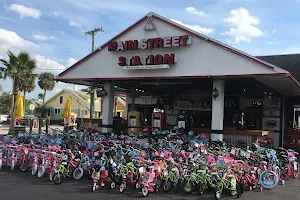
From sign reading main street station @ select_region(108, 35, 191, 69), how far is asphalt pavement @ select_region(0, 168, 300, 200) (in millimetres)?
5631

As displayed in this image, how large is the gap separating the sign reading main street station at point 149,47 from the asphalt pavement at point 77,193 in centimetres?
563

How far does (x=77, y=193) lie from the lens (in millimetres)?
6582

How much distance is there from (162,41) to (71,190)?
690 centimetres

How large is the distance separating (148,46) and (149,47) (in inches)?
2.3

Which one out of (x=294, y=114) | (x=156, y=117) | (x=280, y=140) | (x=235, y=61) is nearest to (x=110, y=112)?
(x=156, y=117)

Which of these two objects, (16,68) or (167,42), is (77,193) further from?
(16,68)

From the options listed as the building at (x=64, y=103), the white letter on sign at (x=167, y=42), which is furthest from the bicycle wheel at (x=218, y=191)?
the building at (x=64, y=103)

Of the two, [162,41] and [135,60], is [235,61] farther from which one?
[135,60]

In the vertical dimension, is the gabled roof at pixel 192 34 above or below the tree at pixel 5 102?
above

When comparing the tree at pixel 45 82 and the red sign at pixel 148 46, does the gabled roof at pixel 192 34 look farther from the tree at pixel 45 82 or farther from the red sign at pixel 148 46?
the tree at pixel 45 82

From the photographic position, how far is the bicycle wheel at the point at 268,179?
23.0 ft

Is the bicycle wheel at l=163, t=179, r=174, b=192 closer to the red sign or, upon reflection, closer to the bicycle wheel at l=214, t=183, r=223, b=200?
the bicycle wheel at l=214, t=183, r=223, b=200

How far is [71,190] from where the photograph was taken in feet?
22.2

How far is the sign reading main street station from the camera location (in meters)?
11.3
